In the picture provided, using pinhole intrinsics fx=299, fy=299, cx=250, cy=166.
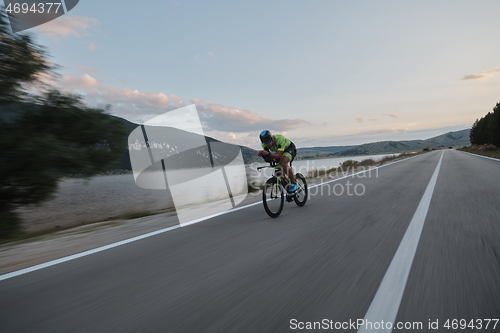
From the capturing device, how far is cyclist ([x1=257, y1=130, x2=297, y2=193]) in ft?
21.4

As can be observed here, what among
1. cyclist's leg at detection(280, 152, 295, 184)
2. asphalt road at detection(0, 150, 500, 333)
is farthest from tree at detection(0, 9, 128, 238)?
cyclist's leg at detection(280, 152, 295, 184)

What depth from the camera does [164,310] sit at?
247 centimetres

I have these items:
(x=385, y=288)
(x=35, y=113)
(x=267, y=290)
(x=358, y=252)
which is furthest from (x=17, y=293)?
A: (x=35, y=113)

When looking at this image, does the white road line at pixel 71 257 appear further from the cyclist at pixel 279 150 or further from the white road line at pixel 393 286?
the white road line at pixel 393 286

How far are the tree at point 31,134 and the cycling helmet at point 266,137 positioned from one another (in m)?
6.31

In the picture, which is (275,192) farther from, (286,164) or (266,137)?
(266,137)

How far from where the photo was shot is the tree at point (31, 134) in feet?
27.4

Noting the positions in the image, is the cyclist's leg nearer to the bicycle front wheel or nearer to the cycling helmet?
the bicycle front wheel

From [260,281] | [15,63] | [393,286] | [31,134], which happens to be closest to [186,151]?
[31,134]

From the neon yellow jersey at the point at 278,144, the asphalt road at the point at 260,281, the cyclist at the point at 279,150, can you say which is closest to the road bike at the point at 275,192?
the cyclist at the point at 279,150

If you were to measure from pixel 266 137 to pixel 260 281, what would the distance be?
12.8ft

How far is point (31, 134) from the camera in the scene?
8766mm

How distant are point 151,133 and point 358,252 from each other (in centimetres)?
957

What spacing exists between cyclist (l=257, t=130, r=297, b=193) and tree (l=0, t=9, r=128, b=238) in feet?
20.7
